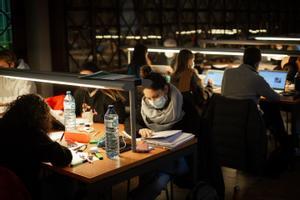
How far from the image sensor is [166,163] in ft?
9.83

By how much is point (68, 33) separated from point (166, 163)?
439 cm

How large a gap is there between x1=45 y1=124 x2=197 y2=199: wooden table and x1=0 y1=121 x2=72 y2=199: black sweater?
0.38ft

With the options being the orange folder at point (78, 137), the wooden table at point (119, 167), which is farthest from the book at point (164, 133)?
the orange folder at point (78, 137)

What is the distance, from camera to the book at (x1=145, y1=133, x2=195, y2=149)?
9.98 feet

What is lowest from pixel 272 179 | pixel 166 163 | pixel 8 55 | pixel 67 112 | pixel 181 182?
pixel 272 179

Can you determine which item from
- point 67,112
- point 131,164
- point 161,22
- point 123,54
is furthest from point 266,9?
point 131,164

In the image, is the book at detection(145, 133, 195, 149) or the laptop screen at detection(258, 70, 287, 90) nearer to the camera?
the book at detection(145, 133, 195, 149)

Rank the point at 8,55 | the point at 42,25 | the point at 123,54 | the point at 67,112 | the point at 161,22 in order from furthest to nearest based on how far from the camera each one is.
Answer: the point at 161,22 → the point at 123,54 → the point at 42,25 → the point at 8,55 → the point at 67,112

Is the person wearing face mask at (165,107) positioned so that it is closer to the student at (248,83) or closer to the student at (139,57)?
the student at (248,83)

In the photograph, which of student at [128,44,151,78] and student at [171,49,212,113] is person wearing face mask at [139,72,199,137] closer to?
student at [171,49,212,113]

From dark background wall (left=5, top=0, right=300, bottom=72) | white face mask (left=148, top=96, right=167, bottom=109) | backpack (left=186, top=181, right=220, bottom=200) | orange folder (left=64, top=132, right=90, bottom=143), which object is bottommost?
backpack (left=186, top=181, right=220, bottom=200)

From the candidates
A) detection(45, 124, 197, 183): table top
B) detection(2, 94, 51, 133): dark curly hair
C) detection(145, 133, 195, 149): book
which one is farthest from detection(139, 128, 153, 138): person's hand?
detection(2, 94, 51, 133): dark curly hair

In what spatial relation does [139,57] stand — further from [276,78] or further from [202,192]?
[202,192]

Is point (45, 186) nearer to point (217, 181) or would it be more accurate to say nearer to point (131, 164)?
point (131, 164)
